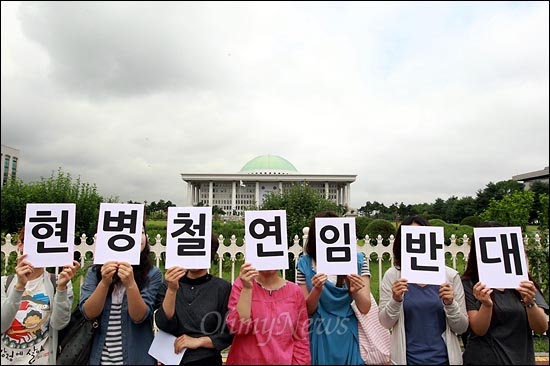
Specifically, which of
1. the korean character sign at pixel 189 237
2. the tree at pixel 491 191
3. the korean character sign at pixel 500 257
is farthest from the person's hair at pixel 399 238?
the tree at pixel 491 191

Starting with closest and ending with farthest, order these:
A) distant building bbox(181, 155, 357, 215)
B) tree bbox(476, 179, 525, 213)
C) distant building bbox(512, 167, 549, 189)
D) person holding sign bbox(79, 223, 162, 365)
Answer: person holding sign bbox(79, 223, 162, 365) → tree bbox(476, 179, 525, 213) → distant building bbox(512, 167, 549, 189) → distant building bbox(181, 155, 357, 215)

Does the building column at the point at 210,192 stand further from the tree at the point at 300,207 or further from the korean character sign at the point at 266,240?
the korean character sign at the point at 266,240

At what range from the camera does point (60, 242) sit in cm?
295

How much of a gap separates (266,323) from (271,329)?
56 mm

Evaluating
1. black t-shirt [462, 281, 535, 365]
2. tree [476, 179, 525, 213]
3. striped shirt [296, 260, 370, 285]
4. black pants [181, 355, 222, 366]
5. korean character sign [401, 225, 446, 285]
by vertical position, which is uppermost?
tree [476, 179, 525, 213]

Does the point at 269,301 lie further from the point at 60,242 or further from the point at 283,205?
the point at 283,205

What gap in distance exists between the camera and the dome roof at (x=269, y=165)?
285 ft

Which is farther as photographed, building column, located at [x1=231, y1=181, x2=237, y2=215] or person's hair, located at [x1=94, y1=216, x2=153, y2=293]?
building column, located at [x1=231, y1=181, x2=237, y2=215]

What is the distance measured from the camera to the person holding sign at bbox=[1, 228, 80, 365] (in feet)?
8.91

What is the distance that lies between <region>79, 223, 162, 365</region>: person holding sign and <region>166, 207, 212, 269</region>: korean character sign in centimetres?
32

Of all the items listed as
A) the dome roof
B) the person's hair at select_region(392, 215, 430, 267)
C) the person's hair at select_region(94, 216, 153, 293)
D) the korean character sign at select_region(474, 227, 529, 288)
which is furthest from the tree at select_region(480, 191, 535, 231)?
the dome roof

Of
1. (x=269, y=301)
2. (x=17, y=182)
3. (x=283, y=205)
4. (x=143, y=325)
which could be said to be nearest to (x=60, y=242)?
(x=143, y=325)

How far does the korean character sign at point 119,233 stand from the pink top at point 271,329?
83cm

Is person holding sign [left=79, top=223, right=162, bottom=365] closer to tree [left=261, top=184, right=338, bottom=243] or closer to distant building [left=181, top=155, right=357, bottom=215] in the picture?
tree [left=261, top=184, right=338, bottom=243]
